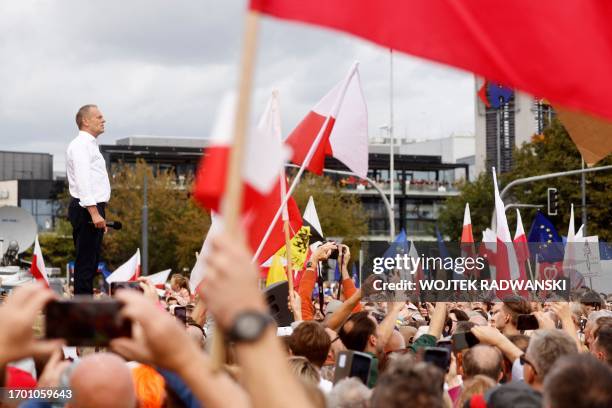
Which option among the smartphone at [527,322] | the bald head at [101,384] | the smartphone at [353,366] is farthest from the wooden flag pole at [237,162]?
the smartphone at [527,322]

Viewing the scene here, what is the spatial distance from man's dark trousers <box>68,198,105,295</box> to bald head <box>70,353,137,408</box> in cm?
570

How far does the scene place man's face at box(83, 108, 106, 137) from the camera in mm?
9172

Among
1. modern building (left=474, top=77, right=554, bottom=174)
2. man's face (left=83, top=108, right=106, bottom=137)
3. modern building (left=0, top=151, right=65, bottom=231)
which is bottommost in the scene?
man's face (left=83, top=108, right=106, bottom=137)

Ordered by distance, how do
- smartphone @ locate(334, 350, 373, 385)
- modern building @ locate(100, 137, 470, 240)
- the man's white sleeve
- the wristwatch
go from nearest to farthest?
the wristwatch < smartphone @ locate(334, 350, 373, 385) < the man's white sleeve < modern building @ locate(100, 137, 470, 240)

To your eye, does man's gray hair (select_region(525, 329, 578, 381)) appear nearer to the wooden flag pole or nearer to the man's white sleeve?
the wooden flag pole

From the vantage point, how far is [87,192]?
9.06m

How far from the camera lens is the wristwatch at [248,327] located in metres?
2.64

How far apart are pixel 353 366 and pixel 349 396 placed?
0.85m

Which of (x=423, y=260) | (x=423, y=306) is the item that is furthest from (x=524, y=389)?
(x=423, y=306)

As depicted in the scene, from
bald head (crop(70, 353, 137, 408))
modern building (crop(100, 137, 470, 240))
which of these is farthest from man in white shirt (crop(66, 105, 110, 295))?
modern building (crop(100, 137, 470, 240))

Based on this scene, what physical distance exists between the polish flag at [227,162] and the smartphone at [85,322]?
1.27 feet

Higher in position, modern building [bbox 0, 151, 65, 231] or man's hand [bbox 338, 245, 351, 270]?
modern building [bbox 0, 151, 65, 231]

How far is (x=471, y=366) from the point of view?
19.6 ft

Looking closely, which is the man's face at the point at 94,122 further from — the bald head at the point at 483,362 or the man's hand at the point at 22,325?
the man's hand at the point at 22,325
